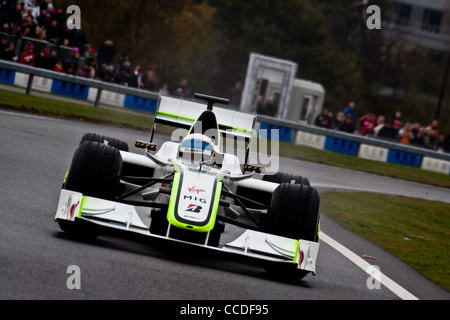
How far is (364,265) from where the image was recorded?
924 centimetres

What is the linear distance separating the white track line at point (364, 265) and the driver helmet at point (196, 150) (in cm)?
200

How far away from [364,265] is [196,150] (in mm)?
2213

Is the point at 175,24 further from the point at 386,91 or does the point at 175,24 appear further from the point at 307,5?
the point at 386,91

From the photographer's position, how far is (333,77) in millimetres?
63094

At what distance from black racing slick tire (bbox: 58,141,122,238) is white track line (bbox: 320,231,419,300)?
2.70 m

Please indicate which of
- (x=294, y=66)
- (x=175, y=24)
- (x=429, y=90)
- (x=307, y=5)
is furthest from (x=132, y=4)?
(x=429, y=90)

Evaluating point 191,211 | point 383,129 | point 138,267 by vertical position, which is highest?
point 383,129

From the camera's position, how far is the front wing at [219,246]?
7.39 metres

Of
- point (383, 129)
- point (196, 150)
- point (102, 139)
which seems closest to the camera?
point (196, 150)

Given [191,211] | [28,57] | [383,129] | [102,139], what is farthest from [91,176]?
[383,129]

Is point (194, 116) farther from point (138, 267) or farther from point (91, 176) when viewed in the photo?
point (138, 267)

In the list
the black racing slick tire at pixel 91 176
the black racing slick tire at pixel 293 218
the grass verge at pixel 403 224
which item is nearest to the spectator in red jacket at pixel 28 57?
the grass verge at pixel 403 224

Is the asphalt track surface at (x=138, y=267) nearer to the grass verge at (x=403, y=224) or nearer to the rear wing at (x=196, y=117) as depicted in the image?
the grass verge at (x=403, y=224)
